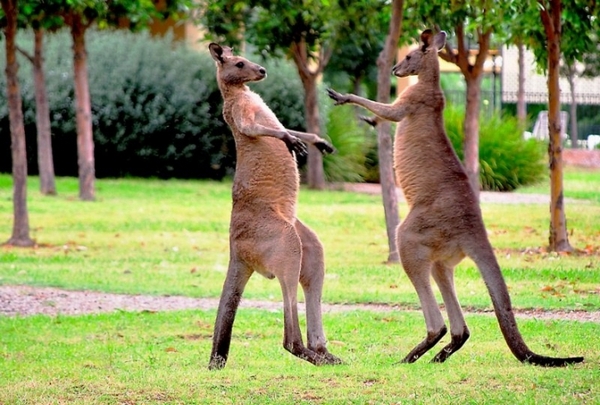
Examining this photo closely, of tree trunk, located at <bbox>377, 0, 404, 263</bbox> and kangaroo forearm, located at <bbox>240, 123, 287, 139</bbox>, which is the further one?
tree trunk, located at <bbox>377, 0, 404, 263</bbox>

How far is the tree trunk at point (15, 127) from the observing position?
15523mm

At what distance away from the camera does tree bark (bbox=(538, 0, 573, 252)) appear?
14.6 metres

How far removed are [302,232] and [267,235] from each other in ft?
1.11

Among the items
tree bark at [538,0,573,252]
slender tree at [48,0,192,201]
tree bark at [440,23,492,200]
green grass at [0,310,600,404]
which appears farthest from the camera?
tree bark at [440,23,492,200]

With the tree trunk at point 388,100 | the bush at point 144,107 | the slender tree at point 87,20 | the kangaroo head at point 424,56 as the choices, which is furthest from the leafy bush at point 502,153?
the kangaroo head at point 424,56

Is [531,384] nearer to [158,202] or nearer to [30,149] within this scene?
[158,202]

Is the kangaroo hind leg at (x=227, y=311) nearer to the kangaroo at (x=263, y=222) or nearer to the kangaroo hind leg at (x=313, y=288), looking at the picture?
the kangaroo at (x=263, y=222)

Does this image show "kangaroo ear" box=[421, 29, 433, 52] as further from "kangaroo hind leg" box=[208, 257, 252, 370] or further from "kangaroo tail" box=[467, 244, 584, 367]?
"kangaroo hind leg" box=[208, 257, 252, 370]

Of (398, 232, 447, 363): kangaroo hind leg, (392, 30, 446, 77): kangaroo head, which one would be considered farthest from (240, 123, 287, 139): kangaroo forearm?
(392, 30, 446, 77): kangaroo head

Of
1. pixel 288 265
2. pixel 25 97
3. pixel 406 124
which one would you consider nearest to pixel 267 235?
pixel 288 265

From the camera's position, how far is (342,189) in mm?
26672

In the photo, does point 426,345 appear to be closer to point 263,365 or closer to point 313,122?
point 263,365

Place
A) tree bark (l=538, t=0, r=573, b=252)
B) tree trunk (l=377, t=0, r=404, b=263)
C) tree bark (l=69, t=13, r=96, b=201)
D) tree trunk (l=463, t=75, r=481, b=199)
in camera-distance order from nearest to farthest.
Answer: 1. tree trunk (l=377, t=0, r=404, b=263)
2. tree bark (l=538, t=0, r=573, b=252)
3. tree trunk (l=463, t=75, r=481, b=199)
4. tree bark (l=69, t=13, r=96, b=201)

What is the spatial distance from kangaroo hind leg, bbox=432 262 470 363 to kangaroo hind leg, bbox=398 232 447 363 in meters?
0.15
